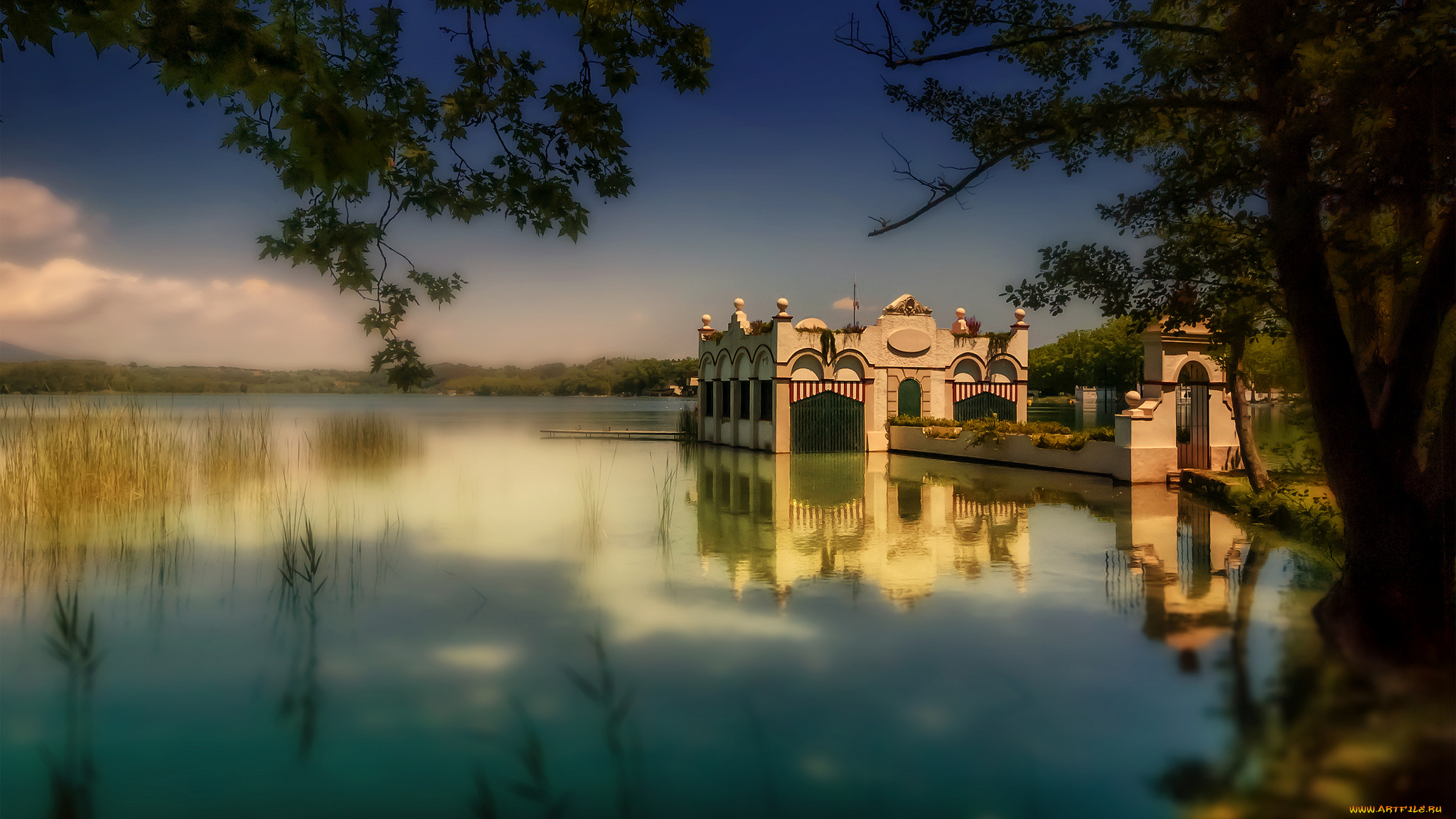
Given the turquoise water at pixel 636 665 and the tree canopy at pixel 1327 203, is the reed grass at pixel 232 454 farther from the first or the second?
the tree canopy at pixel 1327 203

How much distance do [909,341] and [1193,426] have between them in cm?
1018

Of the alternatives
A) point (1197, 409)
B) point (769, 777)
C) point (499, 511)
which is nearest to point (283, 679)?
point (769, 777)

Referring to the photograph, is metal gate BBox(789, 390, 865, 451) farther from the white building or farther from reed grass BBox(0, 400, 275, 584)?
reed grass BBox(0, 400, 275, 584)

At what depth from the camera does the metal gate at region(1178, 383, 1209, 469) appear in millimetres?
17500

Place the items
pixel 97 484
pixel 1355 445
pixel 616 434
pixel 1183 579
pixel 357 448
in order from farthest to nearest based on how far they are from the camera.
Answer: pixel 616 434 → pixel 357 448 → pixel 97 484 → pixel 1183 579 → pixel 1355 445

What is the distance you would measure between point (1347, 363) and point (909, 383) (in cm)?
2039

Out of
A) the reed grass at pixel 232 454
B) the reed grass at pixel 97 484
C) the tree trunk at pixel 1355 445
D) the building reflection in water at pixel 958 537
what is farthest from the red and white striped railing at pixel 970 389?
the tree trunk at pixel 1355 445

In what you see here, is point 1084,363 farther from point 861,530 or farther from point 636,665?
point 636,665

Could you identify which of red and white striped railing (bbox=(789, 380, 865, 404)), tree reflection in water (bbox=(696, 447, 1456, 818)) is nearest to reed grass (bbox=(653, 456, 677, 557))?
tree reflection in water (bbox=(696, 447, 1456, 818))

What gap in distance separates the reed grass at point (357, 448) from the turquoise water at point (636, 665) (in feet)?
31.8

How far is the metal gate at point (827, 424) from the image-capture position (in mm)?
25906

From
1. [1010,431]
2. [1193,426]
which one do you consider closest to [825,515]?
[1193,426]

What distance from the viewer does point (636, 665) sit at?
6.16 meters

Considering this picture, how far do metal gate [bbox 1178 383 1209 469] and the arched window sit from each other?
389 inches
